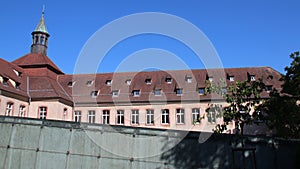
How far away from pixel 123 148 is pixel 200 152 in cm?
285

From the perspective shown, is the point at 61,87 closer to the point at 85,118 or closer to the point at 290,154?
the point at 85,118

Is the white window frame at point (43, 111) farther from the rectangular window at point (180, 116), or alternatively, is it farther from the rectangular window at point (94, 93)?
the rectangular window at point (180, 116)

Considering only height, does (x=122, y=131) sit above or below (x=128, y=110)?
below

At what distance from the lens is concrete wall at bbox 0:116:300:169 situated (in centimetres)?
1002

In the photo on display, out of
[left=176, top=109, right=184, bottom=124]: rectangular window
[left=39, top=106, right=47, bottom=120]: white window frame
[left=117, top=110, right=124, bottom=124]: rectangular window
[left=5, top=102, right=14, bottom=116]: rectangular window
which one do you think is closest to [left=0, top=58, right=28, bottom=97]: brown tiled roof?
[left=5, top=102, right=14, bottom=116]: rectangular window

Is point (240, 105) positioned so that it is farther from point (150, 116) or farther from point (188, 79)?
point (188, 79)

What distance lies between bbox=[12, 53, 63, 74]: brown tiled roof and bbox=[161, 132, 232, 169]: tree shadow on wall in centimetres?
2758

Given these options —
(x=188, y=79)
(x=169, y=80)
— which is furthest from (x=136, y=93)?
(x=188, y=79)

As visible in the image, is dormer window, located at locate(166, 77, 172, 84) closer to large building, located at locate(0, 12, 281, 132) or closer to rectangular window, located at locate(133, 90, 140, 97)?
large building, located at locate(0, 12, 281, 132)

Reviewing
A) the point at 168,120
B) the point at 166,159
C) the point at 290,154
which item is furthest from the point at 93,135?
the point at 168,120

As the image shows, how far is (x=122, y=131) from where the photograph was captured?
10.5 m

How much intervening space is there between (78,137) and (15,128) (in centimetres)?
263

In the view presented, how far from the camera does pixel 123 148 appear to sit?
408 inches

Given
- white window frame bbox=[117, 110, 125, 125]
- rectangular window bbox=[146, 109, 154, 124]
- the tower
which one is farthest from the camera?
the tower
